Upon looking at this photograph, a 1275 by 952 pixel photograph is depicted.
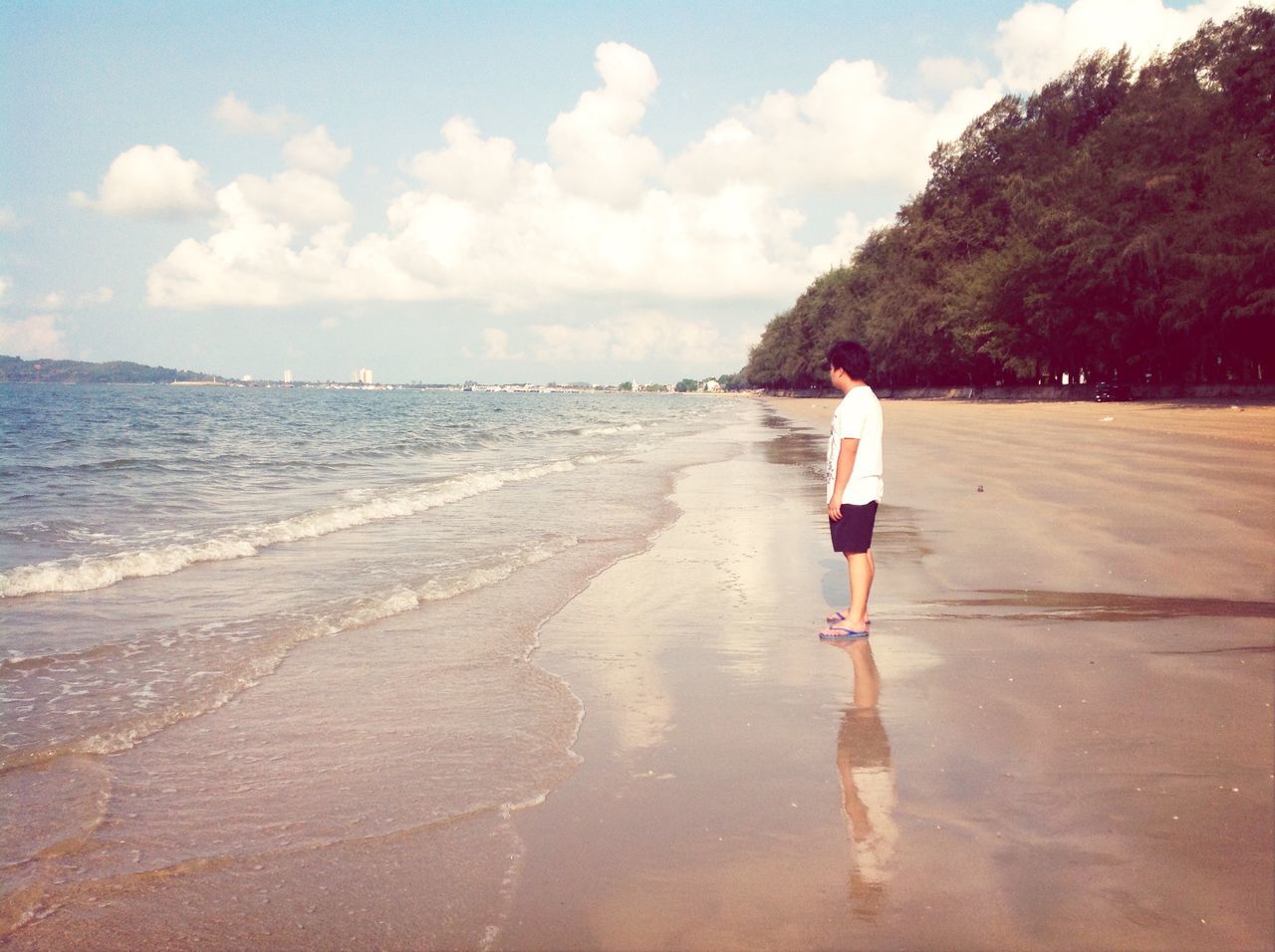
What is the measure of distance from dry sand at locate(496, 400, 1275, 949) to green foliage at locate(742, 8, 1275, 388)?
32.6 m

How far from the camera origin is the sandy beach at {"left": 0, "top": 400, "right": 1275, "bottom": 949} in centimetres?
264

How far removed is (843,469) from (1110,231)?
141 ft

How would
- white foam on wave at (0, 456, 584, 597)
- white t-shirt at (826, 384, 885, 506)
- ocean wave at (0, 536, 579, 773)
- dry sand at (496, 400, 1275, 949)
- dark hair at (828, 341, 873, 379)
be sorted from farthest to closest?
white foam on wave at (0, 456, 584, 597) → dark hair at (828, 341, 873, 379) → white t-shirt at (826, 384, 885, 506) → ocean wave at (0, 536, 579, 773) → dry sand at (496, 400, 1275, 949)

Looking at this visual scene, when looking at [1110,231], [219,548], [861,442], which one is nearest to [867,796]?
[861,442]

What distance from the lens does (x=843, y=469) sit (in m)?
5.87

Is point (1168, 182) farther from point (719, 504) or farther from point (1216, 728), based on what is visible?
point (1216, 728)

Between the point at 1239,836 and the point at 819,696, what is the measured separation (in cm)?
194

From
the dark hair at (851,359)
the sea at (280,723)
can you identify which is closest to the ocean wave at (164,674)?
the sea at (280,723)

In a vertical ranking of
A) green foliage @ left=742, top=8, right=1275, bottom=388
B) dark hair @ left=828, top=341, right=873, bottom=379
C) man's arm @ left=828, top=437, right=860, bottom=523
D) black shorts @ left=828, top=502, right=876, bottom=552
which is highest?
green foliage @ left=742, top=8, right=1275, bottom=388

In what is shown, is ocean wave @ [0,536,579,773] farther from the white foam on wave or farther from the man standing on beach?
the man standing on beach

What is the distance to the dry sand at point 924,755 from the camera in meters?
2.63

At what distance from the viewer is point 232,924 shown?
8.75 feet

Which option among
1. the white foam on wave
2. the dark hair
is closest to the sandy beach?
the dark hair

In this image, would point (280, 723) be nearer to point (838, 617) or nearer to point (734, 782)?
point (734, 782)
